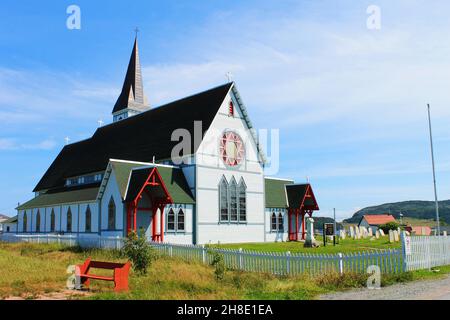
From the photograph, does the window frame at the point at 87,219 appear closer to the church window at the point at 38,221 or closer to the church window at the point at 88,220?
the church window at the point at 88,220

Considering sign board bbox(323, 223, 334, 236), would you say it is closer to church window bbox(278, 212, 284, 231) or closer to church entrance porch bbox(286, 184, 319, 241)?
church entrance porch bbox(286, 184, 319, 241)

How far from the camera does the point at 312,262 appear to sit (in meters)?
16.9

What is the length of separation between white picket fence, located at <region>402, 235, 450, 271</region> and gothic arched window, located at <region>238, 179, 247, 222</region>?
19.5 metres

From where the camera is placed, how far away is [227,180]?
37.9m

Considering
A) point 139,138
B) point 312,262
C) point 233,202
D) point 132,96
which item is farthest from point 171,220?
point 132,96

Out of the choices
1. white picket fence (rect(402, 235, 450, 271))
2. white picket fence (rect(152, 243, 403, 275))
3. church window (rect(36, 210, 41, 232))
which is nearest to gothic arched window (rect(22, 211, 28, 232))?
church window (rect(36, 210, 41, 232))

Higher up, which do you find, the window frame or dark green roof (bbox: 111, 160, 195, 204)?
dark green roof (bbox: 111, 160, 195, 204)

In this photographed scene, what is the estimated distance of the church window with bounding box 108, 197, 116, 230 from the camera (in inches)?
1310

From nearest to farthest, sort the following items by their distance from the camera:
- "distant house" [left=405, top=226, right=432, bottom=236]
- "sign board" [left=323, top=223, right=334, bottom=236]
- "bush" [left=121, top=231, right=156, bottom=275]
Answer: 1. "bush" [left=121, top=231, right=156, bottom=275]
2. "sign board" [left=323, top=223, right=334, bottom=236]
3. "distant house" [left=405, top=226, right=432, bottom=236]

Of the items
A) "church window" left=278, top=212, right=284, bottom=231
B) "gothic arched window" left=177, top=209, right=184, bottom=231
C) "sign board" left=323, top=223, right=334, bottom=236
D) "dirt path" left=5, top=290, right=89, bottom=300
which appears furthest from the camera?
"church window" left=278, top=212, right=284, bottom=231

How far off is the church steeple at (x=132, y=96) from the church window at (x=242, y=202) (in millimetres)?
24617
